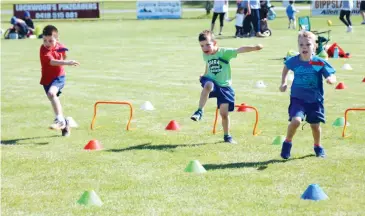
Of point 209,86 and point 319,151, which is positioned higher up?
point 209,86

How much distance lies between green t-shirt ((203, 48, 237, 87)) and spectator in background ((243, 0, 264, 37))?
19.8m

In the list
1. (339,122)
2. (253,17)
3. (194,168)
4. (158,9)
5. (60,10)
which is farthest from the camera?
(60,10)

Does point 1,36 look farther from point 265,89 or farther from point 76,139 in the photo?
point 76,139

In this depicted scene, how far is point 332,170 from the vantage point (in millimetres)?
9000

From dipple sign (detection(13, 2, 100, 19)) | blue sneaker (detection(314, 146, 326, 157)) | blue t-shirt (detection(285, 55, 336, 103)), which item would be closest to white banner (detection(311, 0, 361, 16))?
dipple sign (detection(13, 2, 100, 19))

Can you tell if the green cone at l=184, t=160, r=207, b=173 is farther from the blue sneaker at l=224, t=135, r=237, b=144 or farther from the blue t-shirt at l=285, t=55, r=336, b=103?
the blue sneaker at l=224, t=135, r=237, b=144

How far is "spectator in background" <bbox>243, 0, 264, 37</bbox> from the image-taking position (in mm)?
30312

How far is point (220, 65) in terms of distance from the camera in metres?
10.6

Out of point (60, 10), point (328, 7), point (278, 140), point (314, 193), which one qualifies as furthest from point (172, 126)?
point (60, 10)

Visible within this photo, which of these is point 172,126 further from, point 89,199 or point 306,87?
point 89,199

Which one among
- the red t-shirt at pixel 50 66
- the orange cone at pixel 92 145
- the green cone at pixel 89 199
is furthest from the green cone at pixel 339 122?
the green cone at pixel 89 199

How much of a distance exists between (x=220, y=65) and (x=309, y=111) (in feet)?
5.62

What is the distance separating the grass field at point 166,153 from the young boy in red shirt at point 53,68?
1.07ft

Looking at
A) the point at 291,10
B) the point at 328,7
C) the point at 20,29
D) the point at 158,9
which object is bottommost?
the point at 158,9
